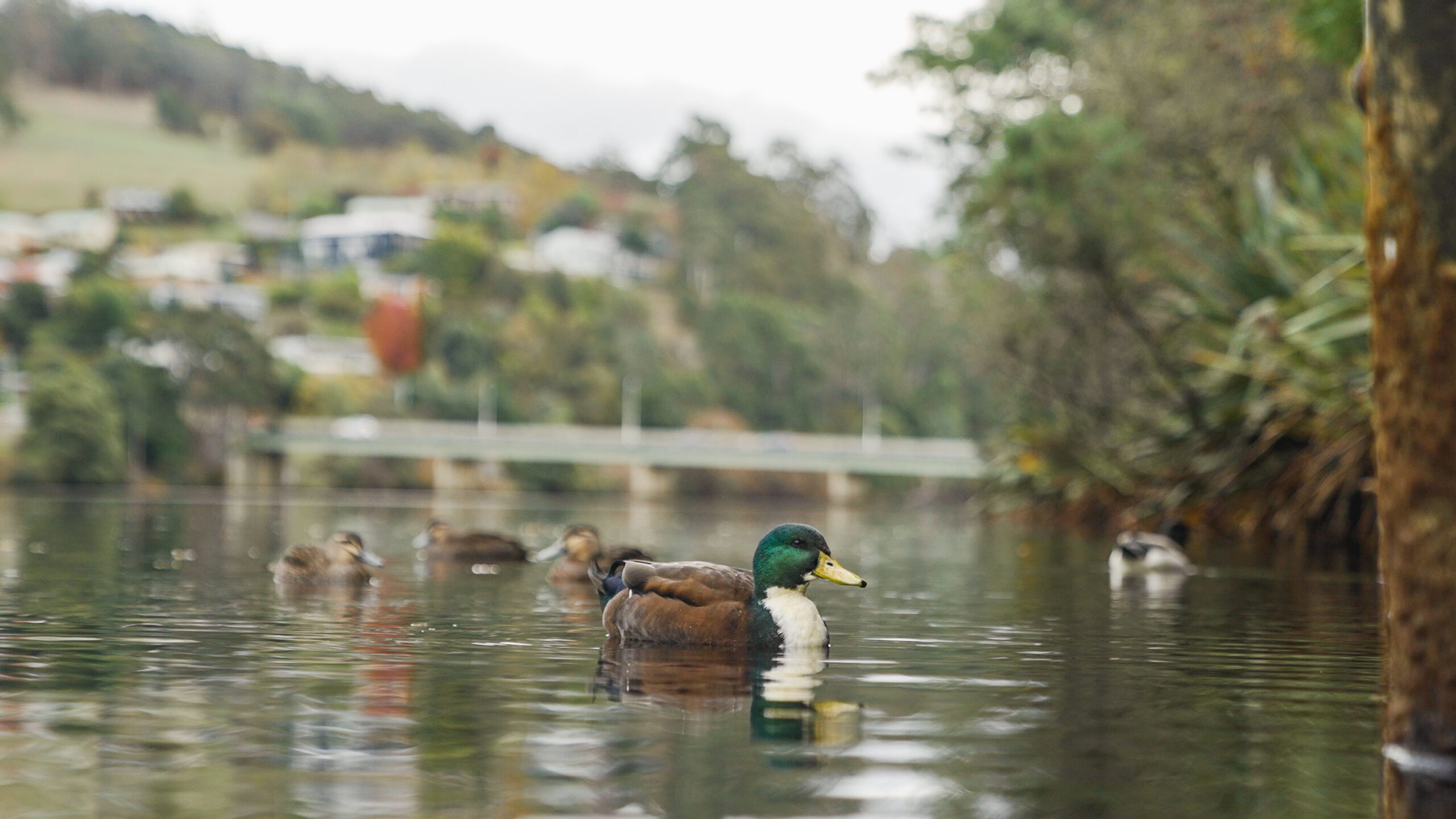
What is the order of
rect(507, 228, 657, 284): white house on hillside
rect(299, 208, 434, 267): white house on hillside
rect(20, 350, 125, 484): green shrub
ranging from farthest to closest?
1. rect(507, 228, 657, 284): white house on hillside
2. rect(299, 208, 434, 267): white house on hillside
3. rect(20, 350, 125, 484): green shrub

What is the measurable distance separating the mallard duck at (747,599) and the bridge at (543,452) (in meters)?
74.6

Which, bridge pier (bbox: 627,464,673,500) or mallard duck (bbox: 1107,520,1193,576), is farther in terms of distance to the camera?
bridge pier (bbox: 627,464,673,500)

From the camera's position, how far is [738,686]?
24.3 ft

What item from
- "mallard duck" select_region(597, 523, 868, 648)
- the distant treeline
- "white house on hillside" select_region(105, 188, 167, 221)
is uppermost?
the distant treeline

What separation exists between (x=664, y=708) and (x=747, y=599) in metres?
2.08

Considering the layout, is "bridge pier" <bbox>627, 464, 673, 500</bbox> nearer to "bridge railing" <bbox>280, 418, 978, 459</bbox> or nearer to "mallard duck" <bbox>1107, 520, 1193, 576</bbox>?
"bridge railing" <bbox>280, 418, 978, 459</bbox>

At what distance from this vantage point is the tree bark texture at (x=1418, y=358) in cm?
507

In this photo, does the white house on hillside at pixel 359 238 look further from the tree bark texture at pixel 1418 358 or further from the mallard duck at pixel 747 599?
the tree bark texture at pixel 1418 358

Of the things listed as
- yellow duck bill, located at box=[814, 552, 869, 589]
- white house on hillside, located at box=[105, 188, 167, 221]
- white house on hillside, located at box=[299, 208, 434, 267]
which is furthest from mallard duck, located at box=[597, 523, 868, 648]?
white house on hillside, located at box=[105, 188, 167, 221]

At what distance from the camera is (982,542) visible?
27.9 meters

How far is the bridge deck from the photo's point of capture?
8962 cm

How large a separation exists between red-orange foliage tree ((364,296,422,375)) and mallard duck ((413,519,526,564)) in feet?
333

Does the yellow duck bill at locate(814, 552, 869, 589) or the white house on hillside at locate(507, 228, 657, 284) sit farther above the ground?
the white house on hillside at locate(507, 228, 657, 284)

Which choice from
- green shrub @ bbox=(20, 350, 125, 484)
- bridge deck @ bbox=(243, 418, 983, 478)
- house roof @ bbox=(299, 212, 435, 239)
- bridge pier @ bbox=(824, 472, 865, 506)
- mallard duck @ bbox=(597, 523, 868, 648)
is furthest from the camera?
house roof @ bbox=(299, 212, 435, 239)
